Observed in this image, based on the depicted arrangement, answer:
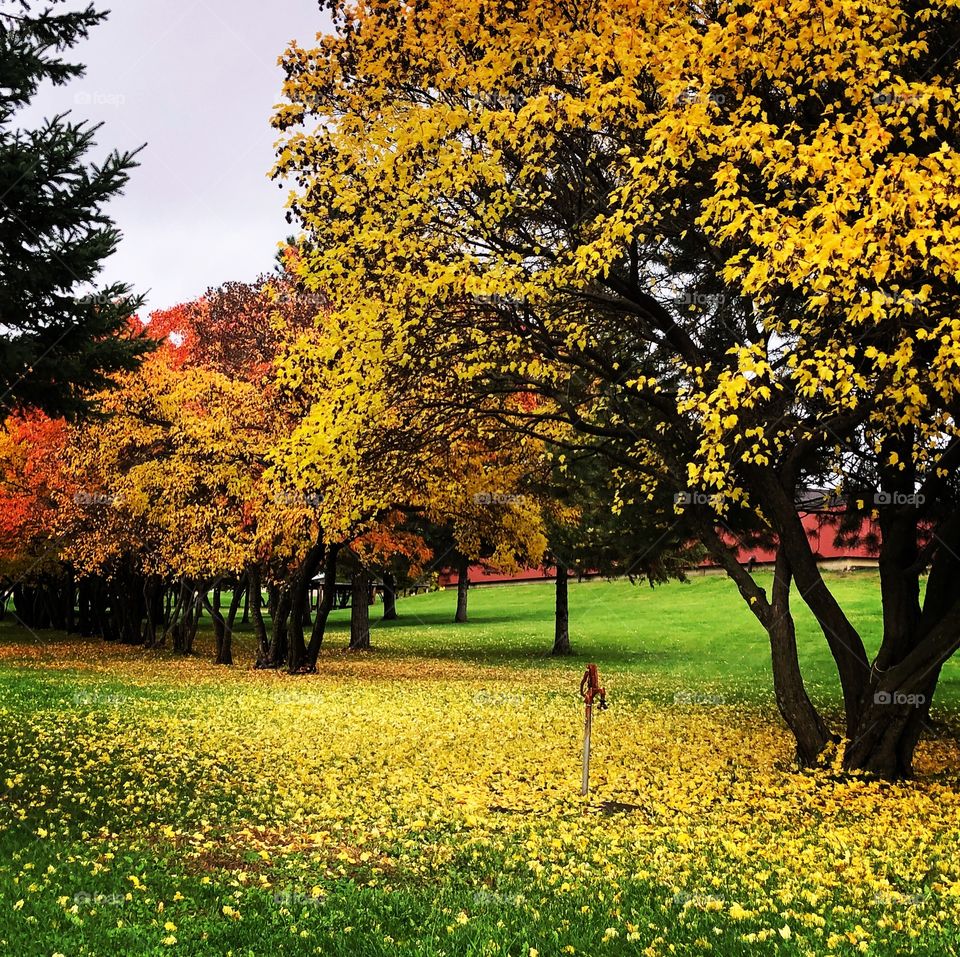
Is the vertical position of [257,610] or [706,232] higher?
[706,232]

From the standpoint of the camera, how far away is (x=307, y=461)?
12.2 metres

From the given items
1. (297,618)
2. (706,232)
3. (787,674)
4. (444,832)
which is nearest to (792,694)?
(787,674)

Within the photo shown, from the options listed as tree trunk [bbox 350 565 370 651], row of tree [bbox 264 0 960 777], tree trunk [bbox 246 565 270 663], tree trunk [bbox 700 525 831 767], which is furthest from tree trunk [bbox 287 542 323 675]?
tree trunk [bbox 700 525 831 767]

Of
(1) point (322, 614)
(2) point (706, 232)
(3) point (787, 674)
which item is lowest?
(1) point (322, 614)

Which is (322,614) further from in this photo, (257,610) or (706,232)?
(706,232)

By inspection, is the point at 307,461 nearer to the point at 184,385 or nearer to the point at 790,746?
the point at 790,746

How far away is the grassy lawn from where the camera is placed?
19.9 feet

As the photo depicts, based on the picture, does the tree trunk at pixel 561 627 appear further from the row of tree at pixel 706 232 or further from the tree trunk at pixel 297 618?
the row of tree at pixel 706 232

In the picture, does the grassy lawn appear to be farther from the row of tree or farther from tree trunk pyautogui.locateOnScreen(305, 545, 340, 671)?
tree trunk pyautogui.locateOnScreen(305, 545, 340, 671)

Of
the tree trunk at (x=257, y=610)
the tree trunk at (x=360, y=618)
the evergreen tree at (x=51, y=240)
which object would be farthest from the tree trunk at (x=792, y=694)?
Result: the tree trunk at (x=360, y=618)

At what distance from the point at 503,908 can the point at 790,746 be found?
386 inches

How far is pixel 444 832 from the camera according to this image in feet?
30.2

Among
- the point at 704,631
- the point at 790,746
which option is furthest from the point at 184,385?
the point at 704,631

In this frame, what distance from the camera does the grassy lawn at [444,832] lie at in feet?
19.9
